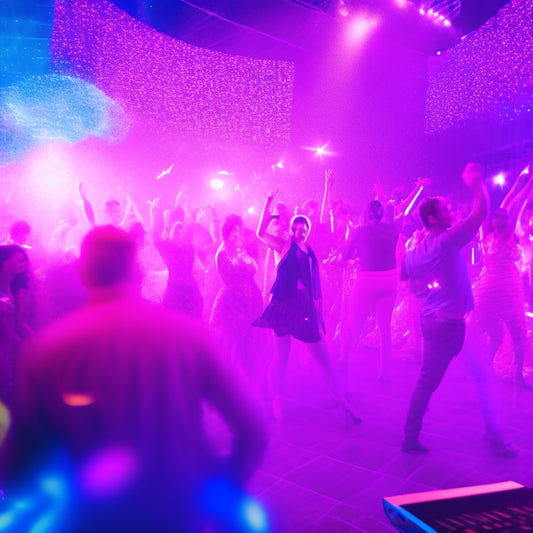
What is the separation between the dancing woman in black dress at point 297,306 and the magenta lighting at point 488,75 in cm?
493

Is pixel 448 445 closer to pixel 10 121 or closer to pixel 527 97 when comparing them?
pixel 527 97

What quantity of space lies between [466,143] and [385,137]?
1.81 metres

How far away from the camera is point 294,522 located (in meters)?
2.42

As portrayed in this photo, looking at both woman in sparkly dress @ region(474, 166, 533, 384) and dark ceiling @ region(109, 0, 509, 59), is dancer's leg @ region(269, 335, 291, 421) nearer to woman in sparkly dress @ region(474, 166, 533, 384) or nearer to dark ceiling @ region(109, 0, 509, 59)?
woman in sparkly dress @ region(474, 166, 533, 384)

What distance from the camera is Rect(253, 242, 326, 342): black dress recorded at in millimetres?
3742

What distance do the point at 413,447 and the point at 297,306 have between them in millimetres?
1431

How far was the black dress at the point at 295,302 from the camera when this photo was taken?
3.74 meters

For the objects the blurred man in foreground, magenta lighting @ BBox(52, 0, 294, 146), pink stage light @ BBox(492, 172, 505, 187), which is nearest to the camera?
the blurred man in foreground

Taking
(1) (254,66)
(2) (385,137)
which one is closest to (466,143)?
(2) (385,137)

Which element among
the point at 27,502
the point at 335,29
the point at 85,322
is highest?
the point at 335,29

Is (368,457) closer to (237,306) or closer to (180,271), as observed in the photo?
(237,306)

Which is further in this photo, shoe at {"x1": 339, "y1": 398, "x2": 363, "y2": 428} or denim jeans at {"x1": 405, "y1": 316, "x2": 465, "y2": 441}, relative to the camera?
shoe at {"x1": 339, "y1": 398, "x2": 363, "y2": 428}

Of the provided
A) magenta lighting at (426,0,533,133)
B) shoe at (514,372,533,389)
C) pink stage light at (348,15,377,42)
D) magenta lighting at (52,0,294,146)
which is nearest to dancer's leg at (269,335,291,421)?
shoe at (514,372,533,389)

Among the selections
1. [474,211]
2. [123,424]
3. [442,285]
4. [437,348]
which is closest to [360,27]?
Result: [474,211]
